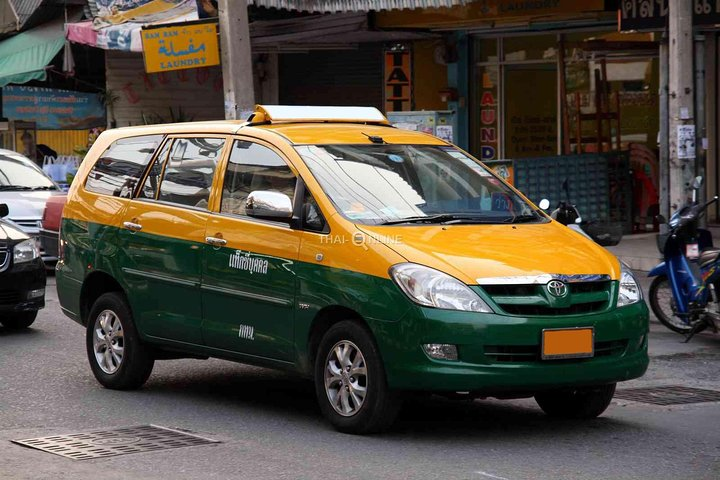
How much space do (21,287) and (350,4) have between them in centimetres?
954

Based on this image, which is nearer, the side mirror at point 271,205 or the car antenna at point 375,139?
the side mirror at point 271,205

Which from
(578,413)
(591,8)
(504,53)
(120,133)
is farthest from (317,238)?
(504,53)

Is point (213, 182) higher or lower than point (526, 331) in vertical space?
higher

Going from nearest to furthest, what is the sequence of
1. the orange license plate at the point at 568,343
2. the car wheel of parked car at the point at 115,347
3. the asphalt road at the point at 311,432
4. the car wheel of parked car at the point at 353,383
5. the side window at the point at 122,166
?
the asphalt road at the point at 311,432
the orange license plate at the point at 568,343
the car wheel of parked car at the point at 353,383
the car wheel of parked car at the point at 115,347
the side window at the point at 122,166

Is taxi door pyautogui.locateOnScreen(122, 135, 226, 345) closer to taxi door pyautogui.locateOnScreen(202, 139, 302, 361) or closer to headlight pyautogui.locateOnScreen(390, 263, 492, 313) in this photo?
taxi door pyautogui.locateOnScreen(202, 139, 302, 361)

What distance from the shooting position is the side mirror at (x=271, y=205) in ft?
25.7

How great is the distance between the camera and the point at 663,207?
54.3ft

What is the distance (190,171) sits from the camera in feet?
29.1

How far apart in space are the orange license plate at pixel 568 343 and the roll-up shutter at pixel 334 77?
18040 millimetres

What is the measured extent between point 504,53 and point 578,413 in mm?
15430

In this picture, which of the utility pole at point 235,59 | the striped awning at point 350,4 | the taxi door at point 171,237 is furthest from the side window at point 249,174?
the striped awning at point 350,4

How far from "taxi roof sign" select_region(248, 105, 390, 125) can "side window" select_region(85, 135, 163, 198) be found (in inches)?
35.7

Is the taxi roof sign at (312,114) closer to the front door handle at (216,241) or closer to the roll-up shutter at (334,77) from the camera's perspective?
the front door handle at (216,241)

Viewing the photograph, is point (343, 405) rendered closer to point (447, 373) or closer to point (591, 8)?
point (447, 373)
